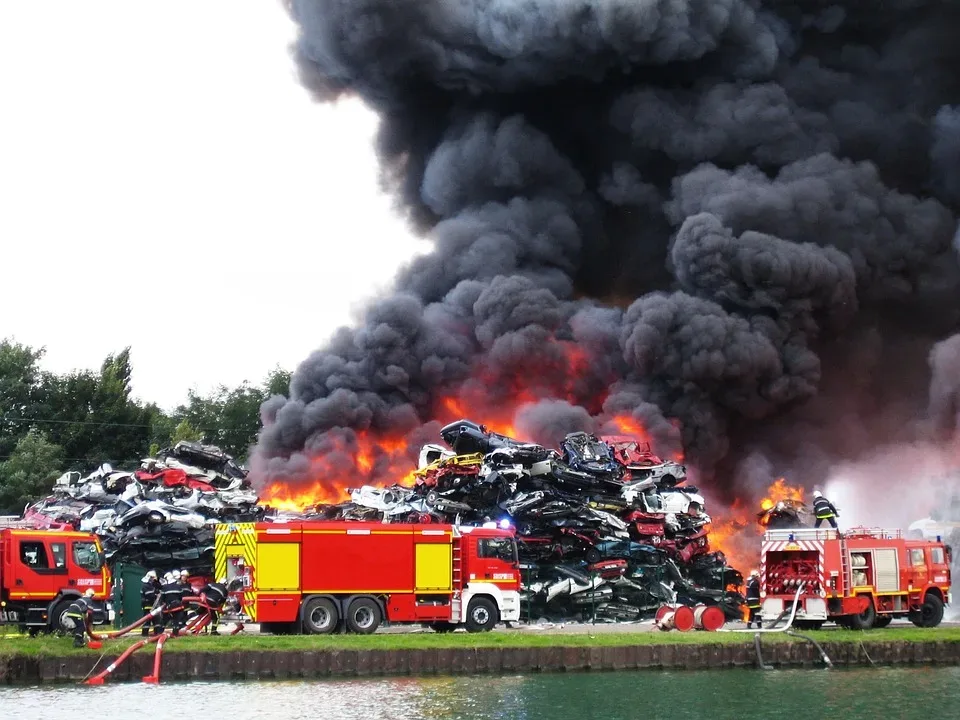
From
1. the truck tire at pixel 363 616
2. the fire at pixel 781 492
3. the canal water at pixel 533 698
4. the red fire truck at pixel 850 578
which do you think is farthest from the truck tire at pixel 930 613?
the fire at pixel 781 492

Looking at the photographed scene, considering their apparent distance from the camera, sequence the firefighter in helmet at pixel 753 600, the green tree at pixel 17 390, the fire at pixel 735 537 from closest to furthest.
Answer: the firefighter in helmet at pixel 753 600 → the fire at pixel 735 537 → the green tree at pixel 17 390

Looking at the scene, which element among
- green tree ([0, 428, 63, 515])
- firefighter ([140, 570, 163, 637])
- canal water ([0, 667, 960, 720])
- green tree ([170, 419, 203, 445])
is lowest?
canal water ([0, 667, 960, 720])

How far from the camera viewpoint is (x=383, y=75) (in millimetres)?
63719

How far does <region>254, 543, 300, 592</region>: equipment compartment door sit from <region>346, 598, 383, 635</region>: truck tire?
1405 millimetres

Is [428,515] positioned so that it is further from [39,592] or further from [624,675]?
[624,675]

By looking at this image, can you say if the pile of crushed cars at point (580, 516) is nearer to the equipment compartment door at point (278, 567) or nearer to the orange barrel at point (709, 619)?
the orange barrel at point (709, 619)

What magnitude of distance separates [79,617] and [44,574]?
6683 millimetres

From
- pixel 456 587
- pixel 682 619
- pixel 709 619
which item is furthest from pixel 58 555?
pixel 709 619

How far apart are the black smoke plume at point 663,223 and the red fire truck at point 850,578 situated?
65.8 feet

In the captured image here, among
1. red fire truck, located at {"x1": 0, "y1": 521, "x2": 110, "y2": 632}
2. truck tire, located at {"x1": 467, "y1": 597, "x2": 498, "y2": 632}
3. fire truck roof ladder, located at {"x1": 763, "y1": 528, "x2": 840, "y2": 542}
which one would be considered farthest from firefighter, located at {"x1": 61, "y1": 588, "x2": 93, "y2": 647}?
fire truck roof ladder, located at {"x1": 763, "y1": 528, "x2": 840, "y2": 542}

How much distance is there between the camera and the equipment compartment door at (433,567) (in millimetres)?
32812

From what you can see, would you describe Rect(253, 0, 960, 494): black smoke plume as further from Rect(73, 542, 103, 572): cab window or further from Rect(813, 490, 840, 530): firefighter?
Rect(73, 542, 103, 572): cab window

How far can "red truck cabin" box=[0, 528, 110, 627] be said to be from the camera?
3288cm

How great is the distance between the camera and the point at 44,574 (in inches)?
1324
